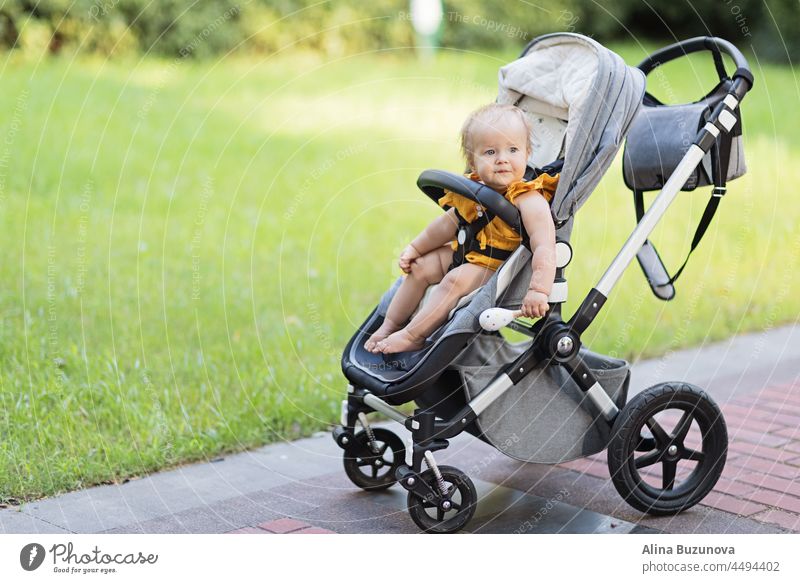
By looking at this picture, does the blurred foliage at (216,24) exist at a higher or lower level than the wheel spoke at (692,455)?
higher

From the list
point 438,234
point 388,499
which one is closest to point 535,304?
point 438,234

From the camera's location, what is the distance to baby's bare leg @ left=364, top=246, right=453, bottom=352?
3545 mm

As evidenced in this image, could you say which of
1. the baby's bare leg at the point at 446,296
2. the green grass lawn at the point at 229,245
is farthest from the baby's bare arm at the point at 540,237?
the green grass lawn at the point at 229,245

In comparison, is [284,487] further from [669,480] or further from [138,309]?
[138,309]

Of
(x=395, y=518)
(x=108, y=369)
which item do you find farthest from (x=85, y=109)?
(x=395, y=518)

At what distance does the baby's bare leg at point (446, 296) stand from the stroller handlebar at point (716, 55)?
3.53 feet

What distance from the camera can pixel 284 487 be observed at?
373 cm

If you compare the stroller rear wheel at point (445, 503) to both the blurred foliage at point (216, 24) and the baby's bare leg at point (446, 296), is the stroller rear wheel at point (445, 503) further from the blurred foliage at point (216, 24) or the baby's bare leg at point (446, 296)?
the blurred foliage at point (216, 24)

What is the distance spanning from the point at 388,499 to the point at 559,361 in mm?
822

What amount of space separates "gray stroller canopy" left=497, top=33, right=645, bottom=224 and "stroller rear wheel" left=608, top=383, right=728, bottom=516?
0.68 m

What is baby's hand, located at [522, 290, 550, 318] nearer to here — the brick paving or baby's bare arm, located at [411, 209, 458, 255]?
baby's bare arm, located at [411, 209, 458, 255]

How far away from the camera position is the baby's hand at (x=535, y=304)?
3182 millimetres
